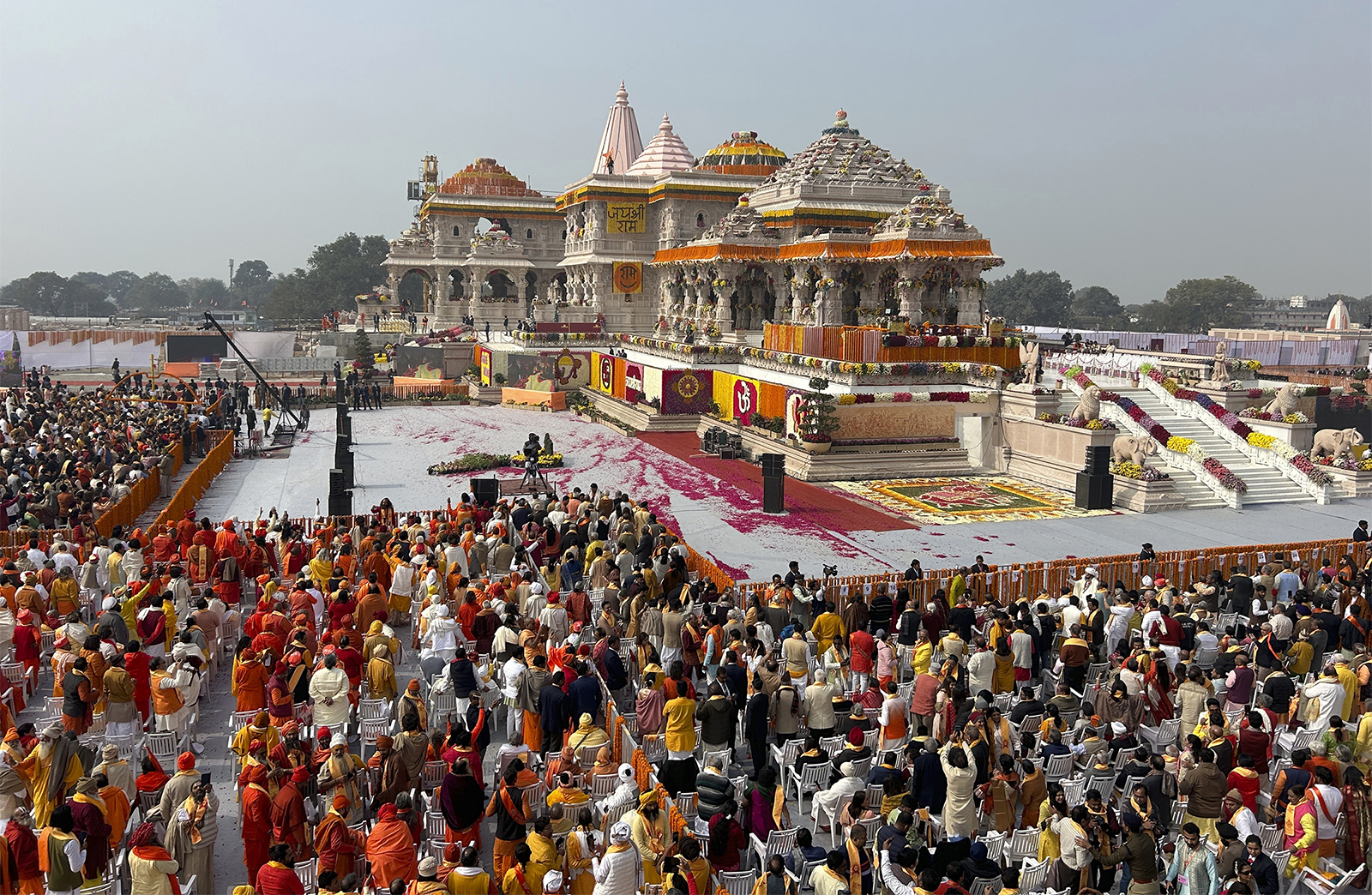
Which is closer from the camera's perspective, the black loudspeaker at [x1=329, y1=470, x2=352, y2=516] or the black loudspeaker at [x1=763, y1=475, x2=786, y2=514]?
the black loudspeaker at [x1=329, y1=470, x2=352, y2=516]

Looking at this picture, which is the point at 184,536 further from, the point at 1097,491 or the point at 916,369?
the point at 916,369

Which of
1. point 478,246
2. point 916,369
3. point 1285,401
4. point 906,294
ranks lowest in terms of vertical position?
point 1285,401

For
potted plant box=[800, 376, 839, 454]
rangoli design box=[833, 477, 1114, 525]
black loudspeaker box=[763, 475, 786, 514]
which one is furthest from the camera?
potted plant box=[800, 376, 839, 454]

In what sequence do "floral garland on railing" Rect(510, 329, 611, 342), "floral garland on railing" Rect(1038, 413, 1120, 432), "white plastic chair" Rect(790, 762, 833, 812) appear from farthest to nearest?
"floral garland on railing" Rect(510, 329, 611, 342), "floral garland on railing" Rect(1038, 413, 1120, 432), "white plastic chair" Rect(790, 762, 833, 812)

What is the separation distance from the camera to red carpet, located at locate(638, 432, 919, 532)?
2359 cm

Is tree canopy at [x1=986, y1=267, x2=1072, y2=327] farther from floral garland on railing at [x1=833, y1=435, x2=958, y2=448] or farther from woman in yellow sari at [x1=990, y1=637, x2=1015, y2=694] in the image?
woman in yellow sari at [x1=990, y1=637, x2=1015, y2=694]

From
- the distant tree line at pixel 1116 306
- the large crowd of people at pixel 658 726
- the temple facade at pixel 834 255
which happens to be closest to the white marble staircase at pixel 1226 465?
the temple facade at pixel 834 255

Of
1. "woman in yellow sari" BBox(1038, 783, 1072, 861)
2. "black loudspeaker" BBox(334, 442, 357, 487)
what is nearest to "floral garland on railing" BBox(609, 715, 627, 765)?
"woman in yellow sari" BBox(1038, 783, 1072, 861)

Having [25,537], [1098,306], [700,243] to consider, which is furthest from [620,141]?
[1098,306]

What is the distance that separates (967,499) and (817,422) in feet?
16.7

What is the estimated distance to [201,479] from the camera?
25.6 metres

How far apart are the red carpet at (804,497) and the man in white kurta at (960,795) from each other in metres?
13.8

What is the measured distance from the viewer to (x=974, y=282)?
3734 centimetres

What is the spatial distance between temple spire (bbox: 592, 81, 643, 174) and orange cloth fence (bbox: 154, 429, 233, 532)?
1887 inches
